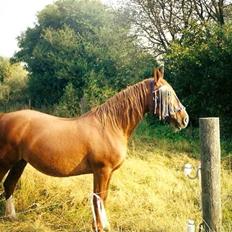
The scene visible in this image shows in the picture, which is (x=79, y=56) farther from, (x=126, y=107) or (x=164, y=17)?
(x=126, y=107)

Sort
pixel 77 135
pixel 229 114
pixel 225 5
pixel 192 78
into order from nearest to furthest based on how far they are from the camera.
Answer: pixel 77 135 → pixel 229 114 → pixel 192 78 → pixel 225 5

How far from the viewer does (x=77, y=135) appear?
12.6 feet

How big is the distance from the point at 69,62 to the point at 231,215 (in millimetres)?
16122

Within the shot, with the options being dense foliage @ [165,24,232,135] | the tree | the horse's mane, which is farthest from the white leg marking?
the tree

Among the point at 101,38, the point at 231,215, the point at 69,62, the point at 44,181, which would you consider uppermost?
the point at 101,38

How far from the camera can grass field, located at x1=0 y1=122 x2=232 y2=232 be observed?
4.41 meters

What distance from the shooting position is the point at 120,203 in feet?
16.5

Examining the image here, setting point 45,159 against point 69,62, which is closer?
point 45,159

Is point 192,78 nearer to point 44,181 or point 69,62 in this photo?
point 44,181

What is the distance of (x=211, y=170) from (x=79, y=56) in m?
17.7

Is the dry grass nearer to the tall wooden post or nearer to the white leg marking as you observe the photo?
the white leg marking

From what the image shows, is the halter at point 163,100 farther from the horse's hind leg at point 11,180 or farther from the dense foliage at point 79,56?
the dense foliage at point 79,56

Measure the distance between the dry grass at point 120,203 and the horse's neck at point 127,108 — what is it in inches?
47.9

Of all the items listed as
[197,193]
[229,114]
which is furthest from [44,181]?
[229,114]
